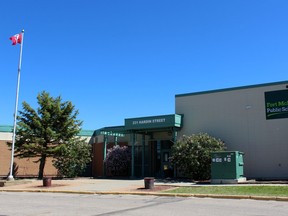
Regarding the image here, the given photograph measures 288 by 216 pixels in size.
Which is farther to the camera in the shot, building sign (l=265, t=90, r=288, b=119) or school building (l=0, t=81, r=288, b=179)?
school building (l=0, t=81, r=288, b=179)

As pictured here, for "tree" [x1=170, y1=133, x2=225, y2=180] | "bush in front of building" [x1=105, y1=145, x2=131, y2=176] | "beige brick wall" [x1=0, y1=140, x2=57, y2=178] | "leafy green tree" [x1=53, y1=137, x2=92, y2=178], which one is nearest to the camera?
"tree" [x1=170, y1=133, x2=225, y2=180]

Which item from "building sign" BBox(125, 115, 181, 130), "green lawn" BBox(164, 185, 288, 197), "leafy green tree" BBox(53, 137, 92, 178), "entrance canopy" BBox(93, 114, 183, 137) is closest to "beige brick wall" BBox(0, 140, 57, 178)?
"leafy green tree" BBox(53, 137, 92, 178)

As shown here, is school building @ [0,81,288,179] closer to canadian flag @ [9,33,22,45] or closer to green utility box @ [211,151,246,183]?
green utility box @ [211,151,246,183]

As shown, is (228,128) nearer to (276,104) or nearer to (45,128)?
(276,104)

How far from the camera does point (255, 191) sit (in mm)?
16203

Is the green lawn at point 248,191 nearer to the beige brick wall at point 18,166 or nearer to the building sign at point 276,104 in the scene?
the building sign at point 276,104

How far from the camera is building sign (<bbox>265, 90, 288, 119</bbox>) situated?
24941mm

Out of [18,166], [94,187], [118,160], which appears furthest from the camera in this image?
[18,166]

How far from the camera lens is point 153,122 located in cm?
2855

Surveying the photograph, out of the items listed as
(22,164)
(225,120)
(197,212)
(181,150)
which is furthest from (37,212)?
(22,164)

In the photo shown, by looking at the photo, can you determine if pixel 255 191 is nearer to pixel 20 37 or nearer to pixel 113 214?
pixel 113 214

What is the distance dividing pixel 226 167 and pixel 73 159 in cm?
1450

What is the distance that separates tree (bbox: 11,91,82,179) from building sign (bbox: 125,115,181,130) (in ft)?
15.1

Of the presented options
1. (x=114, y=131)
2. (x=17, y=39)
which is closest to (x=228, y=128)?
(x=114, y=131)
